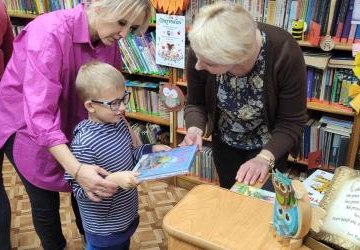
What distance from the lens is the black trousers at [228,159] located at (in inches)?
61.6

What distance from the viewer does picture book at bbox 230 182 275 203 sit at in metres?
1.08

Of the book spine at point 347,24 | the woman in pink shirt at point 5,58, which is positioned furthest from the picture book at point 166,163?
the book spine at point 347,24

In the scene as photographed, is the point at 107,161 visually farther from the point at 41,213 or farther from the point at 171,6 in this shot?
the point at 171,6

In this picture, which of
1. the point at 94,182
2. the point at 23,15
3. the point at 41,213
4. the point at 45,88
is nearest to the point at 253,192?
the point at 94,182

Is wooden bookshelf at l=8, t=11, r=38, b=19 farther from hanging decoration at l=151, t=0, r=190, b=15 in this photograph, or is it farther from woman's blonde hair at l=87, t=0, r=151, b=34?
→ woman's blonde hair at l=87, t=0, r=151, b=34

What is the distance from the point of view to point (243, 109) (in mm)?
1430

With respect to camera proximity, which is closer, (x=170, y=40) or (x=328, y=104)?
(x=328, y=104)

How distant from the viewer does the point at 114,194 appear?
1.34 m

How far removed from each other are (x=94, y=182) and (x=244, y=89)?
24.0 inches

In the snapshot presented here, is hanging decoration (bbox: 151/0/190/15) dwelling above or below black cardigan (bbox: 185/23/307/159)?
above

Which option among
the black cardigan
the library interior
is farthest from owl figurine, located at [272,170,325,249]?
the black cardigan

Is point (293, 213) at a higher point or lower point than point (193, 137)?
higher

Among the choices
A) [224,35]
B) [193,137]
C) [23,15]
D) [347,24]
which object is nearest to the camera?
[224,35]

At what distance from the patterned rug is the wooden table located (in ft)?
4.30
